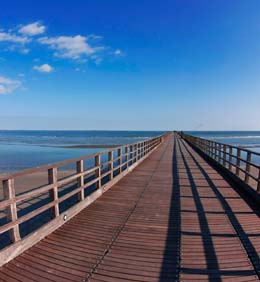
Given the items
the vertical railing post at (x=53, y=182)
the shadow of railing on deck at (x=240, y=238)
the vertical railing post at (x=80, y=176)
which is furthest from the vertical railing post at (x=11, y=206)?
the shadow of railing on deck at (x=240, y=238)

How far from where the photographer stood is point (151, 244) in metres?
3.77

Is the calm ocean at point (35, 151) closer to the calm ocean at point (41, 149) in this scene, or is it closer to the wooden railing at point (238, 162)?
the calm ocean at point (41, 149)

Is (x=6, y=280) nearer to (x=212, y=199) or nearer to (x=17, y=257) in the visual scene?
(x=17, y=257)

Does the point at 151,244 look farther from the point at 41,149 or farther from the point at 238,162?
the point at 41,149

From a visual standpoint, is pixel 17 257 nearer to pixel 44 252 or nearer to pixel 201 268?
pixel 44 252

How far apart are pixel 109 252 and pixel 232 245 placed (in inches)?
72.8

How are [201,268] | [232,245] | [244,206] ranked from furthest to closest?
[244,206] < [232,245] < [201,268]

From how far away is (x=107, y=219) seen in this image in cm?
485

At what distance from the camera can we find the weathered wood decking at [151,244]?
3018mm

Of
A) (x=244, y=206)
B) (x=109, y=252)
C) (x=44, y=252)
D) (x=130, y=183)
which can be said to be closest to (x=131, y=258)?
(x=109, y=252)

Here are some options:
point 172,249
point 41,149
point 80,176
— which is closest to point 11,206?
point 80,176

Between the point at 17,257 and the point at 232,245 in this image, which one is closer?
the point at 17,257

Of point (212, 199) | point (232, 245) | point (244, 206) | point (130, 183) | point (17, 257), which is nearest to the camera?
point (17, 257)

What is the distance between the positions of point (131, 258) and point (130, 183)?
15.9 feet
